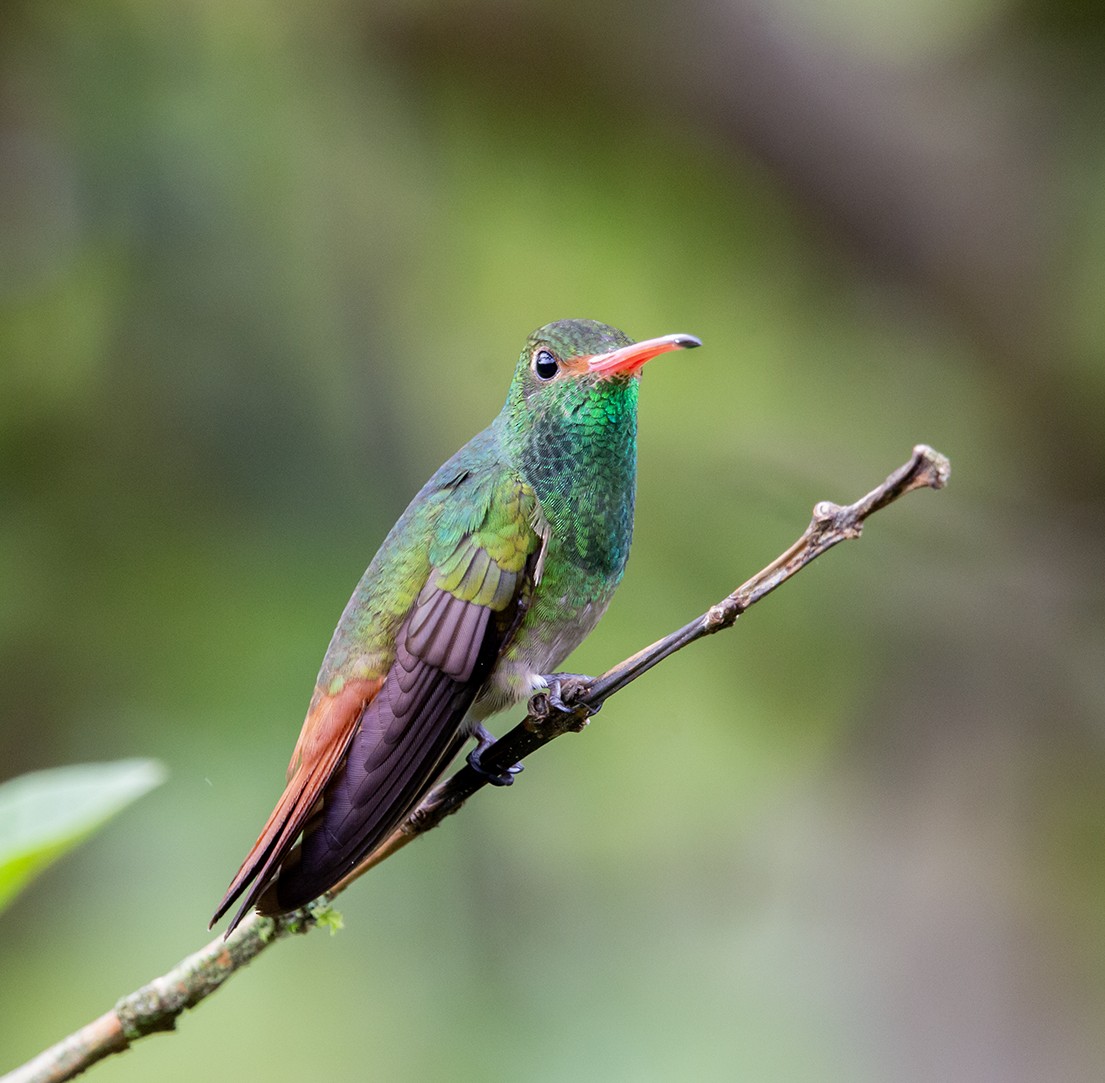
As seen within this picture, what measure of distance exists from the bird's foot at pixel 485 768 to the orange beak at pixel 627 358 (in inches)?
23.7

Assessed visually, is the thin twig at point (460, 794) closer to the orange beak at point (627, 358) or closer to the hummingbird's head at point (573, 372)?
the orange beak at point (627, 358)

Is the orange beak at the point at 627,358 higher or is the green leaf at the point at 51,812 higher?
the orange beak at the point at 627,358

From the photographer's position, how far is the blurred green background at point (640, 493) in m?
3.72

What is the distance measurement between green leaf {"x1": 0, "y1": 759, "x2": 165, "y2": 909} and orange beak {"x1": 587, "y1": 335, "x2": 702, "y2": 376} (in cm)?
93

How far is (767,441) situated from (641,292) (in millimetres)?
712

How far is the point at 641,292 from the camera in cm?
454

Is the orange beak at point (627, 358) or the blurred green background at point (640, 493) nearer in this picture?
the orange beak at point (627, 358)

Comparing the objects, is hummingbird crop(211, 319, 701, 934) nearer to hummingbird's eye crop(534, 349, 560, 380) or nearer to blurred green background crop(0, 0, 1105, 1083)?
hummingbird's eye crop(534, 349, 560, 380)

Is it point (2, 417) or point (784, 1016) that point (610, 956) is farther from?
point (2, 417)

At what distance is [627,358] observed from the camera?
79.0 inches

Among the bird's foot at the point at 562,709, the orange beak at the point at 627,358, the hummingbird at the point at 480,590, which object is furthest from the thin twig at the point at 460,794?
the orange beak at the point at 627,358

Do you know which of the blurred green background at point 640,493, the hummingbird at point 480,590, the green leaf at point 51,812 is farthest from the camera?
the blurred green background at point 640,493

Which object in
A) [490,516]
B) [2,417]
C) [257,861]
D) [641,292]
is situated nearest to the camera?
[257,861]

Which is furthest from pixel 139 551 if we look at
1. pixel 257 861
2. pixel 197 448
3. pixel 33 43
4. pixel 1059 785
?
pixel 1059 785
